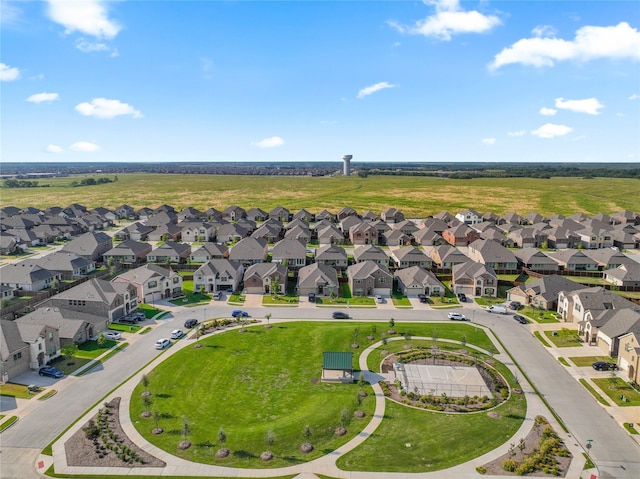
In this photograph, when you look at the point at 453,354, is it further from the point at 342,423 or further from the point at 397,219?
the point at 397,219

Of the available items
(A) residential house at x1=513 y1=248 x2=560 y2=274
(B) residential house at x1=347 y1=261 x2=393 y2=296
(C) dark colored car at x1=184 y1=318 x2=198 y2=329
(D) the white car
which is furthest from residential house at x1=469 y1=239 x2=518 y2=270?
(D) the white car

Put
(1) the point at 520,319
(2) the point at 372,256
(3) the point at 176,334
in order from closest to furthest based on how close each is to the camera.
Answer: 1. (3) the point at 176,334
2. (1) the point at 520,319
3. (2) the point at 372,256

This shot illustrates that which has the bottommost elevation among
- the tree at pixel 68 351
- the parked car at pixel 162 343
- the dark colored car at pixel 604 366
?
the dark colored car at pixel 604 366

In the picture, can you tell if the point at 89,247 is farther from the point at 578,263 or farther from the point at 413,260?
the point at 578,263

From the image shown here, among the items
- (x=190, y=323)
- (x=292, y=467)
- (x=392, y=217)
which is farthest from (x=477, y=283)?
(x=392, y=217)

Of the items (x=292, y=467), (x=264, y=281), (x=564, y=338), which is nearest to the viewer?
(x=292, y=467)

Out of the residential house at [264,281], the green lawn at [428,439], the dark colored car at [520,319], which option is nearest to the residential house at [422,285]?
the dark colored car at [520,319]

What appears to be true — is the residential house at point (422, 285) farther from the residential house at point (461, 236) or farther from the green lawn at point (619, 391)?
the residential house at point (461, 236)
